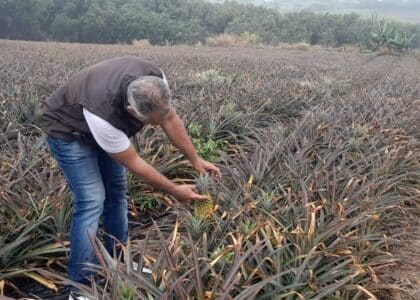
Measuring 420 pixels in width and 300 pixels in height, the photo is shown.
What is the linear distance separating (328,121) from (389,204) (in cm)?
232

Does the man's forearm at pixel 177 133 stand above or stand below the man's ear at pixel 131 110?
below

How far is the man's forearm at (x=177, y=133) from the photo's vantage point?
3262 millimetres

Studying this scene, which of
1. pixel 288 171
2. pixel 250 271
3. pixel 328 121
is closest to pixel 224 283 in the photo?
pixel 250 271

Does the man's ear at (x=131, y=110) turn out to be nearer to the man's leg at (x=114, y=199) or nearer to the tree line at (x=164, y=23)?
the man's leg at (x=114, y=199)

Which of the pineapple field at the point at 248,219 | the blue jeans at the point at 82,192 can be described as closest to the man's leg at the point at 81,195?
the blue jeans at the point at 82,192

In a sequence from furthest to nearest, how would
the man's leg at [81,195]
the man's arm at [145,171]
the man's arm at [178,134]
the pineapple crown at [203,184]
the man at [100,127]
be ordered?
the pineapple crown at [203,184]
the man's arm at [178,134]
the man's leg at [81,195]
the man's arm at [145,171]
the man at [100,127]

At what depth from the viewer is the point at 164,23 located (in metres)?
46.1

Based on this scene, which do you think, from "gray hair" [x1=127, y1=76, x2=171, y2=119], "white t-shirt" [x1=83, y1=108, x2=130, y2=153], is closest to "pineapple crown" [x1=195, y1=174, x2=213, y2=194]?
"white t-shirt" [x1=83, y1=108, x2=130, y2=153]

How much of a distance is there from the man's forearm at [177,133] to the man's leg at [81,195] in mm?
498

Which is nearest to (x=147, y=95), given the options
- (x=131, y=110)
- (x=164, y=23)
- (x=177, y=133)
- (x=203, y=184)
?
(x=131, y=110)

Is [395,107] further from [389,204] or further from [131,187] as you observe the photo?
[131,187]

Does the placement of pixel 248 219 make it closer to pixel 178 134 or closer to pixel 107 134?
pixel 178 134

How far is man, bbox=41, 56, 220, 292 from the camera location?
2.73 metres

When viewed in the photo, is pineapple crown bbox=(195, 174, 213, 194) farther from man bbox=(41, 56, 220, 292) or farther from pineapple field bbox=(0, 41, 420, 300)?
man bbox=(41, 56, 220, 292)
